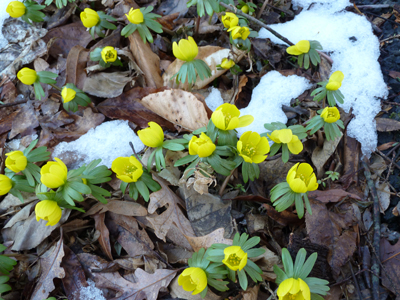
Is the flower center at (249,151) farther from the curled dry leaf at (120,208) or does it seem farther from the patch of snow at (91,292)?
the patch of snow at (91,292)

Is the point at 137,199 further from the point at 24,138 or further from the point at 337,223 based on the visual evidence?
the point at 337,223

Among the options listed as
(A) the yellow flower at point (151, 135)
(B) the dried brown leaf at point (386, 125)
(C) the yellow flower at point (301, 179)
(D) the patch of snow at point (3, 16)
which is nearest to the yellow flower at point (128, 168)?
(A) the yellow flower at point (151, 135)

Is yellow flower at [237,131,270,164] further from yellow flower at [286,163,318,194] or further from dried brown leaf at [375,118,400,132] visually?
dried brown leaf at [375,118,400,132]

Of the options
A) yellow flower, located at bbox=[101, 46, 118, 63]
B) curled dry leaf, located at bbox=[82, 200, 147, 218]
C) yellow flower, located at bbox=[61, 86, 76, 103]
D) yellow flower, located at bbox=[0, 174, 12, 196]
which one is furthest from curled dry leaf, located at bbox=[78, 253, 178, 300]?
yellow flower, located at bbox=[101, 46, 118, 63]

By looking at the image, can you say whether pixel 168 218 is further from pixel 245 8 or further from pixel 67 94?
pixel 245 8

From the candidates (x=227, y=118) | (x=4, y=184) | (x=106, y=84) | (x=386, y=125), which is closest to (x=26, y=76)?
(x=106, y=84)

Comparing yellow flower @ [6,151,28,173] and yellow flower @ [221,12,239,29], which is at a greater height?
yellow flower @ [221,12,239,29]

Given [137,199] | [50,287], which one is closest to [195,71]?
[137,199]
